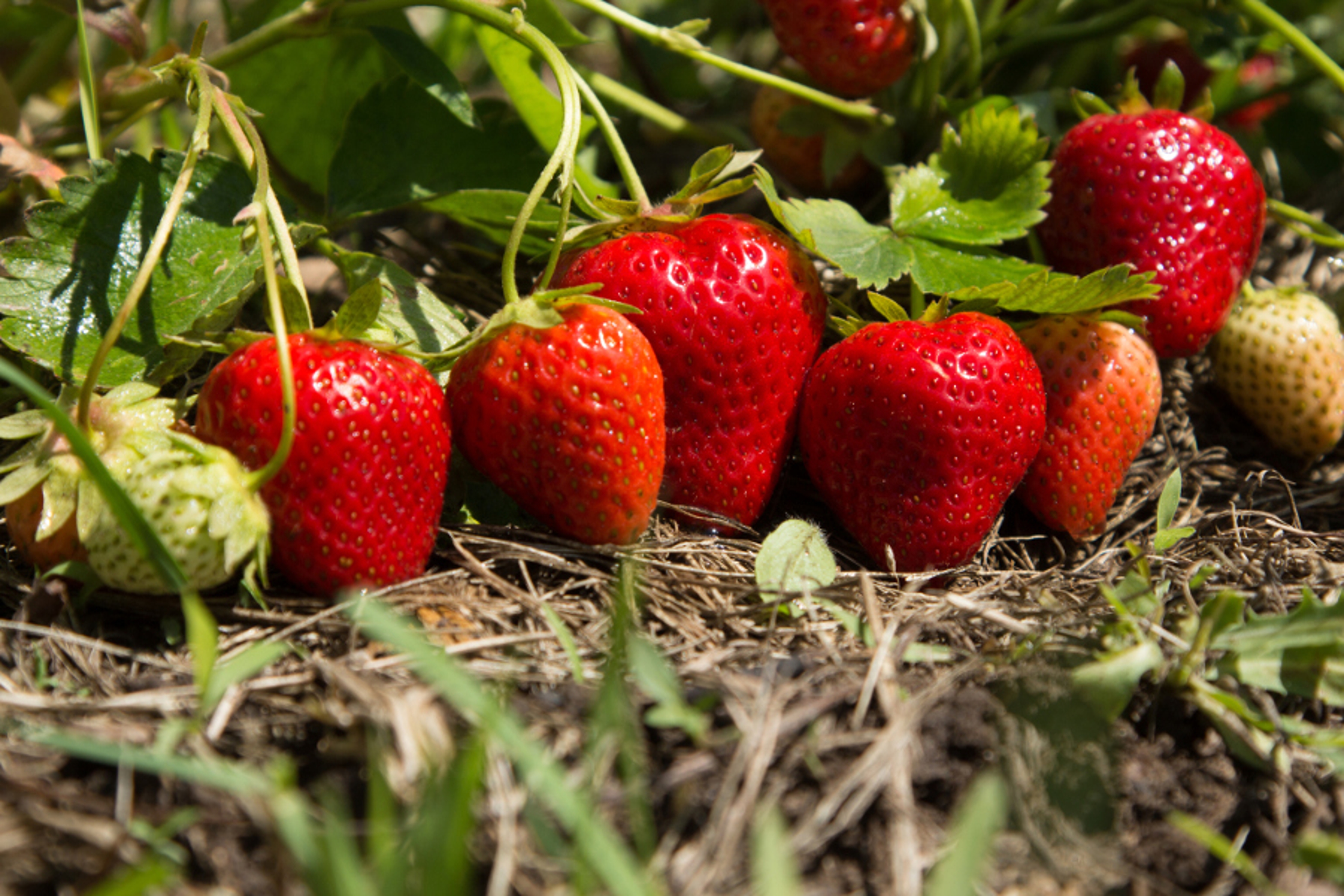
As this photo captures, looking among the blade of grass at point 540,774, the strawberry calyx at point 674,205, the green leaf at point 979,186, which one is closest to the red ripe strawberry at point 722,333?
the strawberry calyx at point 674,205

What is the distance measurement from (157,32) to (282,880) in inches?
86.3

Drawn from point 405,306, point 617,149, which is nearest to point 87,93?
point 405,306

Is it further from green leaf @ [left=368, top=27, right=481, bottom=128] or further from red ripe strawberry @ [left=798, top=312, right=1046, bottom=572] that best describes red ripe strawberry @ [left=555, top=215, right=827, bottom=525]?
green leaf @ [left=368, top=27, right=481, bottom=128]

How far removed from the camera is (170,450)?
1121 mm

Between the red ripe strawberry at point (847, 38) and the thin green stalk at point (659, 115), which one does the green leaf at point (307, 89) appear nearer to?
the thin green stalk at point (659, 115)

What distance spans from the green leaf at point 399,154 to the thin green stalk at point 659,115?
0.27 metres

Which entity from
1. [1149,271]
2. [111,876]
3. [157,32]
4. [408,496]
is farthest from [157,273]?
[1149,271]

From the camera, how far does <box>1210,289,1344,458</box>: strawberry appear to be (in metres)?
1.65

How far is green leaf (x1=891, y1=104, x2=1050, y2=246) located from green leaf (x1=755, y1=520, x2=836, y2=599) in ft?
1.70

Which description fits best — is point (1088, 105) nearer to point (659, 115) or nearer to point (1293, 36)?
point (1293, 36)

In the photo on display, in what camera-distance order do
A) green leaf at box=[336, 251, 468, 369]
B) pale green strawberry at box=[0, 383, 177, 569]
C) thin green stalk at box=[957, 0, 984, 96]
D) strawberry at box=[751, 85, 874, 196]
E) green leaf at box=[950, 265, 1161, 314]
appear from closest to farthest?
pale green strawberry at box=[0, 383, 177, 569] < green leaf at box=[950, 265, 1161, 314] < green leaf at box=[336, 251, 468, 369] < thin green stalk at box=[957, 0, 984, 96] < strawberry at box=[751, 85, 874, 196]

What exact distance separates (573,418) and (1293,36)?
1.39 m

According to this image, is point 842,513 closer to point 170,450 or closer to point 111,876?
point 170,450

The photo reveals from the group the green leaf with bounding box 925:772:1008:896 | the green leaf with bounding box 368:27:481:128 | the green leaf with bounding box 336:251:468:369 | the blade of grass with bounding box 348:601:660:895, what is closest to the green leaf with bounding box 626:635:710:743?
the blade of grass with bounding box 348:601:660:895
